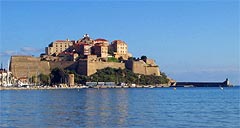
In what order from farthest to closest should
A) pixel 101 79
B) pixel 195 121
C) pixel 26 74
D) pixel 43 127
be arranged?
pixel 101 79
pixel 26 74
pixel 195 121
pixel 43 127

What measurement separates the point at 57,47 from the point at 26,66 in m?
12.6

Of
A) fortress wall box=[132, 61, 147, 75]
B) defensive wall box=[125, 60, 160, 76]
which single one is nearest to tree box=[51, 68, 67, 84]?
defensive wall box=[125, 60, 160, 76]

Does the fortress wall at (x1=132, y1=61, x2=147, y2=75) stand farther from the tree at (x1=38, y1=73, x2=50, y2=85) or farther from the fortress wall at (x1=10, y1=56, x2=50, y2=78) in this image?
the fortress wall at (x1=10, y1=56, x2=50, y2=78)

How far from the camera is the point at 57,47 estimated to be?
3017 inches

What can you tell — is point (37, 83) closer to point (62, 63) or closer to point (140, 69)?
point (62, 63)

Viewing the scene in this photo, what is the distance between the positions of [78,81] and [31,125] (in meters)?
54.1

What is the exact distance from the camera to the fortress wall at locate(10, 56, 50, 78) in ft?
211

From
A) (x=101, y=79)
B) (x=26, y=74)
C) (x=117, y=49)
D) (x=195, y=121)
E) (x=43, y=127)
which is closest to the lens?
(x=43, y=127)

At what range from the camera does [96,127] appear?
558 inches

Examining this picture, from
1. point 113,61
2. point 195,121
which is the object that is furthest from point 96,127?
point 113,61

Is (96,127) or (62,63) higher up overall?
(62,63)

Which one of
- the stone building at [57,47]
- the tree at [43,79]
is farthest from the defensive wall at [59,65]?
the stone building at [57,47]

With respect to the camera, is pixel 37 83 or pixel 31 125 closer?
pixel 31 125

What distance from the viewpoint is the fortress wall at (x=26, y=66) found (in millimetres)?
64250
